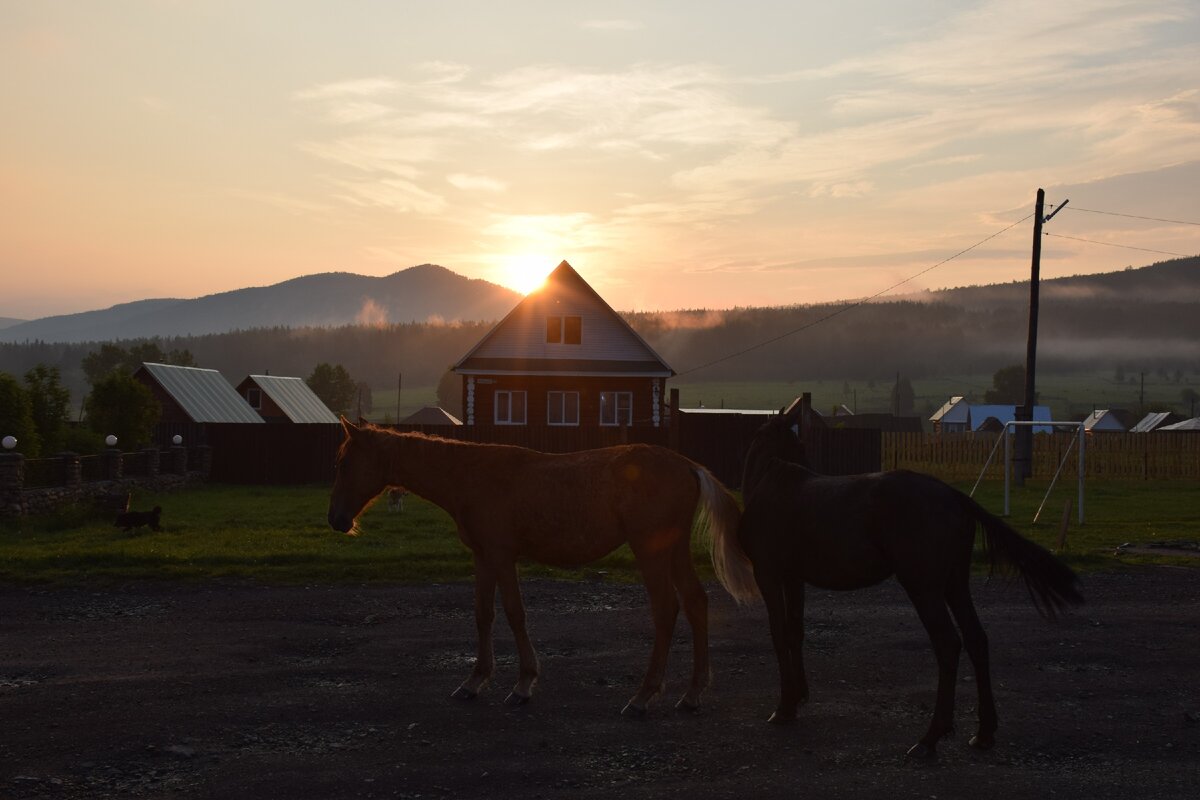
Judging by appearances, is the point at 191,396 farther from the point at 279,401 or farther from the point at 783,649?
the point at 783,649

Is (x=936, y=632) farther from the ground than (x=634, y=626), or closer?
farther from the ground

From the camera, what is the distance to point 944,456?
45.2 m

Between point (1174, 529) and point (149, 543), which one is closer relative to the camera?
point (149, 543)

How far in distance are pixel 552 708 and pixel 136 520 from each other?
47.7 feet

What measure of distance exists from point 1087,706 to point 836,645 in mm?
2693

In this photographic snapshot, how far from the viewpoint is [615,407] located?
48.4m

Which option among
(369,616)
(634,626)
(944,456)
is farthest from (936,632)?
(944,456)

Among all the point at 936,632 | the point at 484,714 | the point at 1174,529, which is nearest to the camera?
the point at 936,632

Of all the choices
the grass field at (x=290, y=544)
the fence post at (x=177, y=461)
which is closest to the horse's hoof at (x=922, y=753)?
the grass field at (x=290, y=544)

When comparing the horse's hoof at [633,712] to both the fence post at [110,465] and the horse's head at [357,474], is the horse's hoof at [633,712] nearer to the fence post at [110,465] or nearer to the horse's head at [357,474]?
the horse's head at [357,474]

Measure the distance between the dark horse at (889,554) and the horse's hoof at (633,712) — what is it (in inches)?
38.2

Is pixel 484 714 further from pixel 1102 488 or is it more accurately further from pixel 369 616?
pixel 1102 488

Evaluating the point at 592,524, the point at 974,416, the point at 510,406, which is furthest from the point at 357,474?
the point at 974,416

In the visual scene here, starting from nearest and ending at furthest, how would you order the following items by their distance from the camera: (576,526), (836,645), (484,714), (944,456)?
(484,714) < (576,526) < (836,645) < (944,456)
